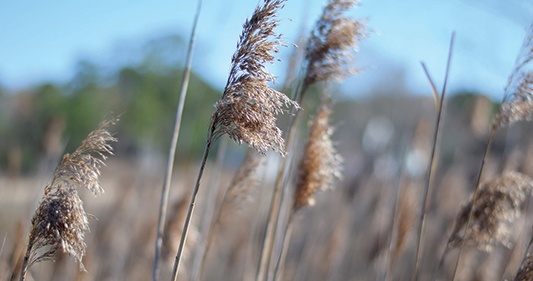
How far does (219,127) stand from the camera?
1.65 metres

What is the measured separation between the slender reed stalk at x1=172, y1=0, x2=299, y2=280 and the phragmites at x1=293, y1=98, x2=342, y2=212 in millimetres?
831

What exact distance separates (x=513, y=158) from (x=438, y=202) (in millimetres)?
1208

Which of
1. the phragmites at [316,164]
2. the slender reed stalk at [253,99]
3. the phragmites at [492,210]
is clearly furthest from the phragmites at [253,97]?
the phragmites at [492,210]

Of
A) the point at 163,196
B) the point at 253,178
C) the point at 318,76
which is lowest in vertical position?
the point at 163,196

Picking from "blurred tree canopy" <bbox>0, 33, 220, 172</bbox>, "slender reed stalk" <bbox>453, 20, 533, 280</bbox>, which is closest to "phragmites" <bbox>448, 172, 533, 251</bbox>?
"slender reed stalk" <bbox>453, 20, 533, 280</bbox>

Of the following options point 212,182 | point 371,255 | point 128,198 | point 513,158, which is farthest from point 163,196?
point 128,198

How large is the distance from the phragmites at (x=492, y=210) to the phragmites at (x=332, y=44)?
883 mm

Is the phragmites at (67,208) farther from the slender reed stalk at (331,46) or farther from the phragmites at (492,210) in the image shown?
the phragmites at (492,210)

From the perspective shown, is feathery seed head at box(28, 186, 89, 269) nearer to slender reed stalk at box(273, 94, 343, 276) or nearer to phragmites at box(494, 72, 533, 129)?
slender reed stalk at box(273, 94, 343, 276)

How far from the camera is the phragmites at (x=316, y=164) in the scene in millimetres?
2457

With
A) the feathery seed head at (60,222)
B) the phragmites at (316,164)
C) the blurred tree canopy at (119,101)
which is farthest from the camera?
the blurred tree canopy at (119,101)

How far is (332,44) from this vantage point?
2.23 metres

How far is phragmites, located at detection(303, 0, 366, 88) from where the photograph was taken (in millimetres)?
2225

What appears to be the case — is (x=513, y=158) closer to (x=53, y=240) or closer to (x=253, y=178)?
(x=253, y=178)
